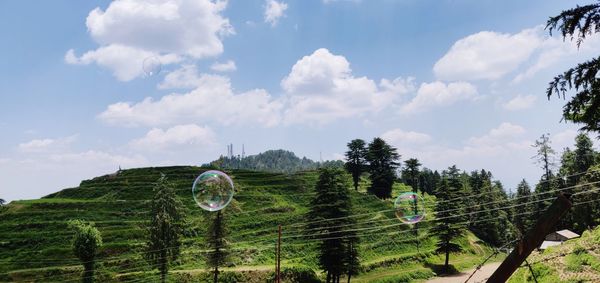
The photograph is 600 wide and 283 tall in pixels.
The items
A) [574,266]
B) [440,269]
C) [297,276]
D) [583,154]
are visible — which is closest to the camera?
[574,266]

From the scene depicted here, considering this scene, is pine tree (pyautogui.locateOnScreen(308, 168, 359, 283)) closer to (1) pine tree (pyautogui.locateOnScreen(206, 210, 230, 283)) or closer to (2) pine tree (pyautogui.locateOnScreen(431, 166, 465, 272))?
(1) pine tree (pyautogui.locateOnScreen(206, 210, 230, 283))

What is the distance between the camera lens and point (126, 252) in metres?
62.3

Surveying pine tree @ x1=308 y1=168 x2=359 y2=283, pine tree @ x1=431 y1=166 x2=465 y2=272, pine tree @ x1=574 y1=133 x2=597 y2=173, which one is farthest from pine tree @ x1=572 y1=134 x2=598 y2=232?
pine tree @ x1=308 y1=168 x2=359 y2=283

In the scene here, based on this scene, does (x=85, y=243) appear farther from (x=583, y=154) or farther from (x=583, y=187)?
(x=583, y=154)

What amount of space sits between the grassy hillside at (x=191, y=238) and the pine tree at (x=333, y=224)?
282cm

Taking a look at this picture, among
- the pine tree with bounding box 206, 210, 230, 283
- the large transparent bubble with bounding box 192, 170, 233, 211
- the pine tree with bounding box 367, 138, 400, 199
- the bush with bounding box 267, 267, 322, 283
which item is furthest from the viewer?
the pine tree with bounding box 367, 138, 400, 199

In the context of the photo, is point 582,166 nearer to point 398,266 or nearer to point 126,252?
point 398,266

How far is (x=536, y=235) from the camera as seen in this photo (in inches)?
420

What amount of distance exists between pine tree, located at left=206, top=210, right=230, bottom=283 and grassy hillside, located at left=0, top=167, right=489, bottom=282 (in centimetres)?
627

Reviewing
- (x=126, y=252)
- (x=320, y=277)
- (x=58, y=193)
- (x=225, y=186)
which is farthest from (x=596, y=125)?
(x=58, y=193)

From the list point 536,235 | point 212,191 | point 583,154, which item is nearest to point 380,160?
point 583,154

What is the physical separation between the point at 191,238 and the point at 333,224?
29.4 m

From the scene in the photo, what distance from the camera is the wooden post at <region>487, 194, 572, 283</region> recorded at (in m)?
10.4

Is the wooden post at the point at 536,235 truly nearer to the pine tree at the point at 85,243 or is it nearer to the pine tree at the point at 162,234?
the pine tree at the point at 162,234
